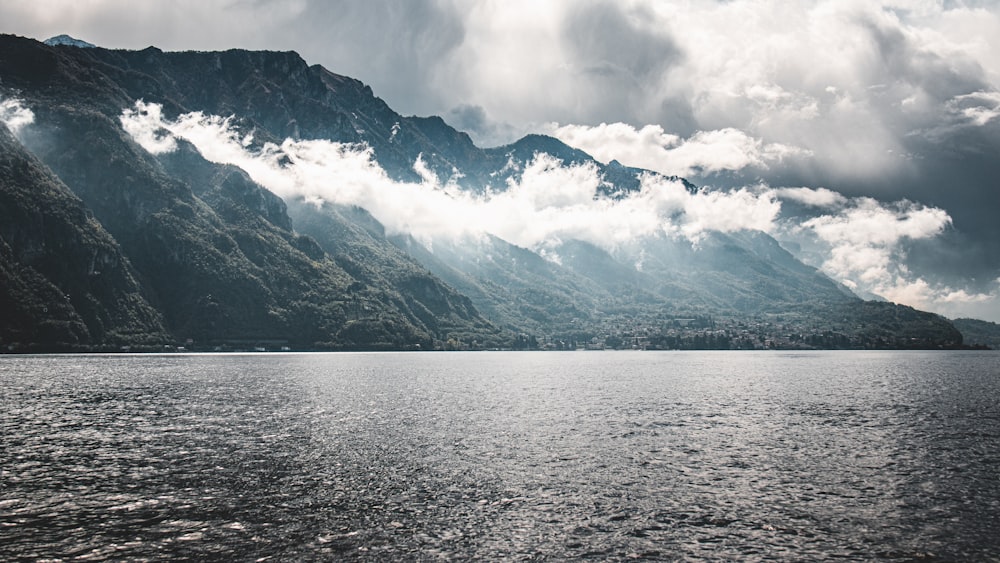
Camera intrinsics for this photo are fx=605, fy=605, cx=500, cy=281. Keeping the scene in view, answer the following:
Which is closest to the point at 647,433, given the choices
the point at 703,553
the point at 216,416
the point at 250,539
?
the point at 703,553

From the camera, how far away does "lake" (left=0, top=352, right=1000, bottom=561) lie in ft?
121

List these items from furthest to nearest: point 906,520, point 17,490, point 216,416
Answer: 1. point 216,416
2. point 17,490
3. point 906,520

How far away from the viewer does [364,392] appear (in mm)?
140125

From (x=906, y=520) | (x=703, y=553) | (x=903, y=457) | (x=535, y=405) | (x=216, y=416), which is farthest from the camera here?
(x=535, y=405)

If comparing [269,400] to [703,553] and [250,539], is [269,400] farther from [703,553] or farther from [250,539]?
[703,553]

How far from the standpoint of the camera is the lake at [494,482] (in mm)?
37031

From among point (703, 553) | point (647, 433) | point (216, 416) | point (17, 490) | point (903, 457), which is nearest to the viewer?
point (703, 553)

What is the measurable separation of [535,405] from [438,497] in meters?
69.3

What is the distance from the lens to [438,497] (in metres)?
48.3

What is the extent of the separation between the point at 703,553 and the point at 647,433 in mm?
46207

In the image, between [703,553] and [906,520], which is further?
[906,520]

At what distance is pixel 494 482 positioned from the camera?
5341cm

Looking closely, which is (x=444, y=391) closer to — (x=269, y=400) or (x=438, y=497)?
(x=269, y=400)

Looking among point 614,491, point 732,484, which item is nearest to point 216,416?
point 614,491
